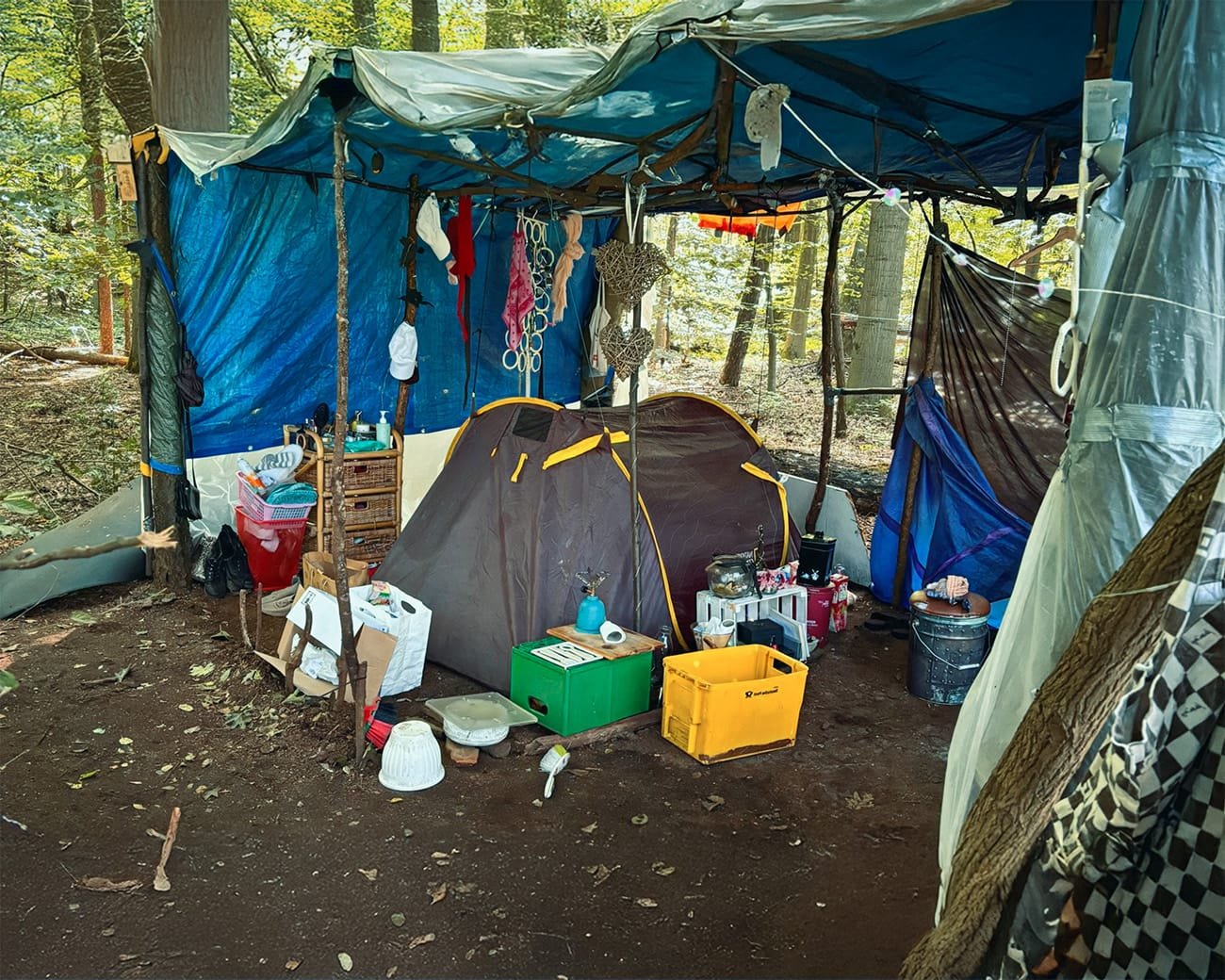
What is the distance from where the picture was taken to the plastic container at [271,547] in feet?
18.3

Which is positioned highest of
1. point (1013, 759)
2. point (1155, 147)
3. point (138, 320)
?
point (1155, 147)

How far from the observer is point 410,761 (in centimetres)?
345

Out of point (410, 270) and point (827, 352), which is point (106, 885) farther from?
point (827, 352)

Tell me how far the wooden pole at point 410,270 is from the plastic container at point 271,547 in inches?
38.6

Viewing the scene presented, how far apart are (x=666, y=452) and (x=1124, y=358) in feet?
10.8

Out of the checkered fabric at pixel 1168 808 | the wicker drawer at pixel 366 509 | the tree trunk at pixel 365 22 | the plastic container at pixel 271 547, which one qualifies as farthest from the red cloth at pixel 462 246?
the checkered fabric at pixel 1168 808

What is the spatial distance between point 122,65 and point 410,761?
7299mm

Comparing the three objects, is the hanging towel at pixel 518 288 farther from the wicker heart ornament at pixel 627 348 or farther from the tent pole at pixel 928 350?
the tent pole at pixel 928 350

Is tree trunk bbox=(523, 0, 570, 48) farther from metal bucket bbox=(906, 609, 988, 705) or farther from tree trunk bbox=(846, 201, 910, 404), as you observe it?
metal bucket bbox=(906, 609, 988, 705)

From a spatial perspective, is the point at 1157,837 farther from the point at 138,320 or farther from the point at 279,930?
the point at 138,320

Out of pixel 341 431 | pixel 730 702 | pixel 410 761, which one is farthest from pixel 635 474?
pixel 410 761

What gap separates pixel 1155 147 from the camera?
2006 millimetres

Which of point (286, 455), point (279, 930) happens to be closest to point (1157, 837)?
point (279, 930)

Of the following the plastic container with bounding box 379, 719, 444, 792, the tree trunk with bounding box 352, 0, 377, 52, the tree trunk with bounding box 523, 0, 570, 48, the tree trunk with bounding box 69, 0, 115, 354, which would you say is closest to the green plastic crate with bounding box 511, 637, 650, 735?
the plastic container with bounding box 379, 719, 444, 792
